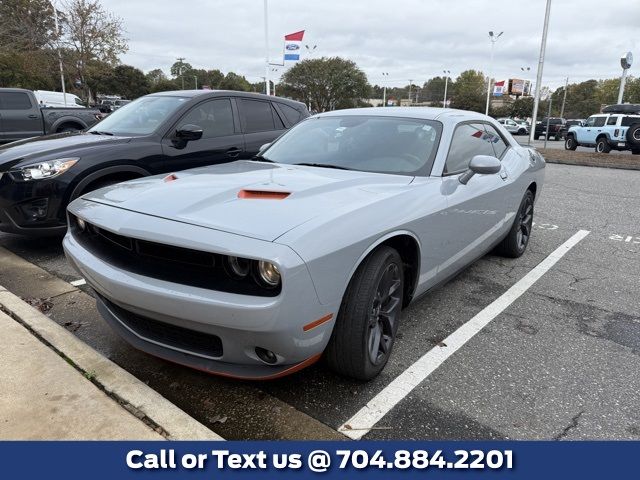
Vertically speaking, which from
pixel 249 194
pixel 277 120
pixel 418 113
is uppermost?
pixel 418 113

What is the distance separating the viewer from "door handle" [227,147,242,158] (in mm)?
5625

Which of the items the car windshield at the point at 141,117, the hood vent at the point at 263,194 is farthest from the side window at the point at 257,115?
the hood vent at the point at 263,194

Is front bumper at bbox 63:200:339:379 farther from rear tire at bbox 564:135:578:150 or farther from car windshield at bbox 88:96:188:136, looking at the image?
rear tire at bbox 564:135:578:150

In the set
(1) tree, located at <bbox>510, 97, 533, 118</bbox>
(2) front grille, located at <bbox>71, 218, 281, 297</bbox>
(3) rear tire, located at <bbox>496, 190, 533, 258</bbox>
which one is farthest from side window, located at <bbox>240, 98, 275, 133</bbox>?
(1) tree, located at <bbox>510, 97, 533, 118</bbox>

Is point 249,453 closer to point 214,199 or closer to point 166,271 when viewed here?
point 166,271

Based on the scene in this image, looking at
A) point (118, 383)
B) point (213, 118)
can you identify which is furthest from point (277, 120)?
point (118, 383)

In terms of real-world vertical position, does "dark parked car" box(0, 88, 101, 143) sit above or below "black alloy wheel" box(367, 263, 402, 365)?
above

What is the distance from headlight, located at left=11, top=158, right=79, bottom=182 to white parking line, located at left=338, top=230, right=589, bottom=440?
3.60 metres

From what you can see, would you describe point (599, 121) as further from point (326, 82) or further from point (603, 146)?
point (326, 82)

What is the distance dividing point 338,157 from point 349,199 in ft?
3.22

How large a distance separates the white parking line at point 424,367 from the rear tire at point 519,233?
1.20ft

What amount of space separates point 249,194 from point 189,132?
270cm

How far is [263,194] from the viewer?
2576 mm

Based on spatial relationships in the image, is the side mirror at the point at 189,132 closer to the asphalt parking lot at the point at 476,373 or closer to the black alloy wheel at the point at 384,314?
the asphalt parking lot at the point at 476,373
